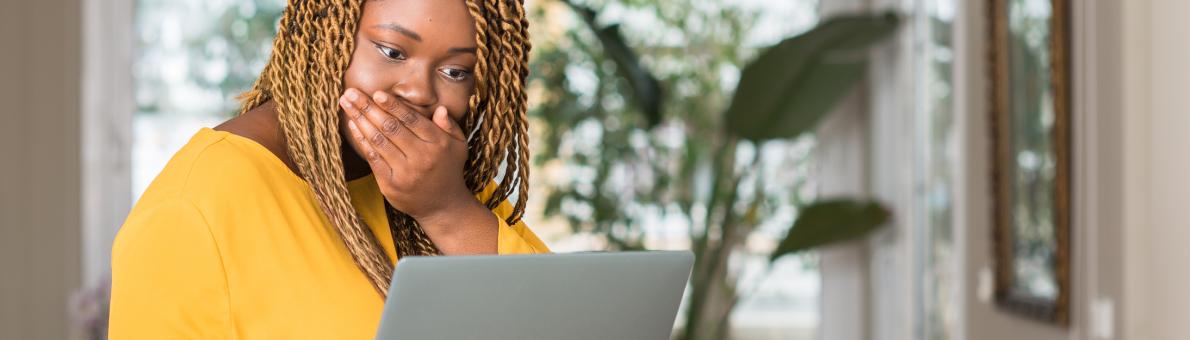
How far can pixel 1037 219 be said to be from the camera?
230 centimetres

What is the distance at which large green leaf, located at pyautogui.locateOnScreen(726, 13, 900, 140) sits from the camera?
3.34 m

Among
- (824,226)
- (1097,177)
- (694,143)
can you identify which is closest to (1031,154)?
(1097,177)

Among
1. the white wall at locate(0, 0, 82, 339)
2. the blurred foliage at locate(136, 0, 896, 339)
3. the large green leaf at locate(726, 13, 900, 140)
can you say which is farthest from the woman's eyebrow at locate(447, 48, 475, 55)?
the white wall at locate(0, 0, 82, 339)

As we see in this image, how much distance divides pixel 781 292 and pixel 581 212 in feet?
2.40

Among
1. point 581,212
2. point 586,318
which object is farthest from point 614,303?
point 581,212

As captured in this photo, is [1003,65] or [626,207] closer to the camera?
[1003,65]

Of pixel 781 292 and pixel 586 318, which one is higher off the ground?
pixel 586 318

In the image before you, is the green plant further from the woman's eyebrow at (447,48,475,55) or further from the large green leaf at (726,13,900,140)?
the woman's eyebrow at (447,48,475,55)

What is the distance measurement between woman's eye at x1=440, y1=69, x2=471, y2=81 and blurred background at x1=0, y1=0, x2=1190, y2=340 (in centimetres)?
201

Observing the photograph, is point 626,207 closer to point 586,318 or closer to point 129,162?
point 129,162

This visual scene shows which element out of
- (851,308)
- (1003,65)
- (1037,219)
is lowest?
(851,308)

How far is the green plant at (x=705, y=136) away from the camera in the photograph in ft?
11.0

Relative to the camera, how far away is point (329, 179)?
0.87 meters

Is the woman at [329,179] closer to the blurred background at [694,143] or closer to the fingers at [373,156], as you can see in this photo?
the fingers at [373,156]
